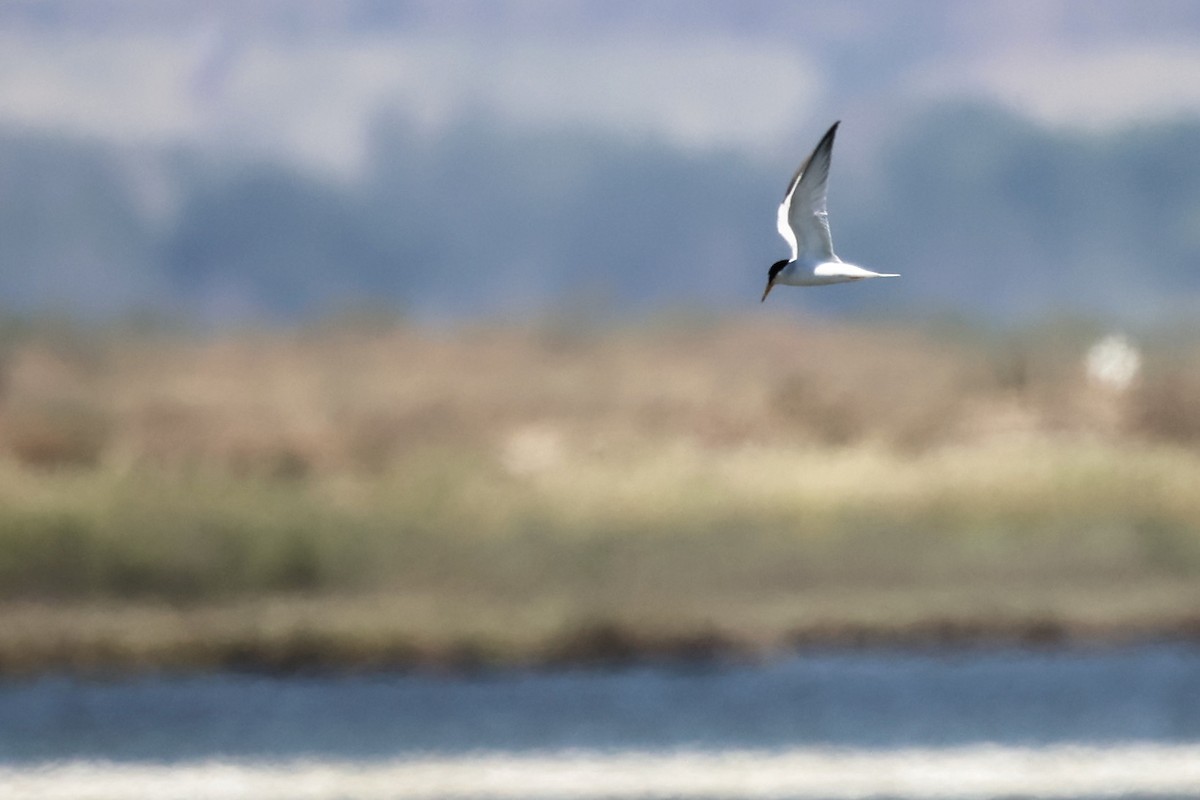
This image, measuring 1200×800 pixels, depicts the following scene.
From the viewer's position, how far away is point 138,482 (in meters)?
46.9

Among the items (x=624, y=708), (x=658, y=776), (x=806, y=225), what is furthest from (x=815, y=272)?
(x=624, y=708)

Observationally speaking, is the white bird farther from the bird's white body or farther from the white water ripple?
the white water ripple

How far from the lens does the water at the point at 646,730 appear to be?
34000 millimetres

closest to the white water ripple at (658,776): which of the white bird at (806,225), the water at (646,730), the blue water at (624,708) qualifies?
the water at (646,730)

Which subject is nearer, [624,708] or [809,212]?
[809,212]

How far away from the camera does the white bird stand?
1867cm

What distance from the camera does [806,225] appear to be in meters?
19.0

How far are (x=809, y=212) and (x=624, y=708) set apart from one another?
63.8 ft

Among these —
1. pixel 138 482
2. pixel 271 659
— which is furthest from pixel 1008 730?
pixel 138 482

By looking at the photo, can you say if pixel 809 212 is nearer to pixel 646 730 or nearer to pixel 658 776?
pixel 658 776

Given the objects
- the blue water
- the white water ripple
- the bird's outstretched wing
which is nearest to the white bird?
the bird's outstretched wing

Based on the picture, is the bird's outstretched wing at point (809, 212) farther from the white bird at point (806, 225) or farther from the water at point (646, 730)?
the water at point (646, 730)

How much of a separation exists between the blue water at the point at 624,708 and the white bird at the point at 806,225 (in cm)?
1747

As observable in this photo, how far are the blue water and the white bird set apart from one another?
1747cm
